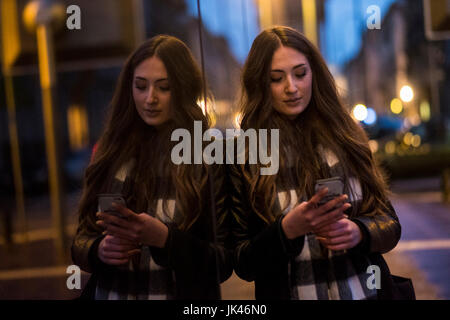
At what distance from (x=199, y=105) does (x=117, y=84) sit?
251 mm

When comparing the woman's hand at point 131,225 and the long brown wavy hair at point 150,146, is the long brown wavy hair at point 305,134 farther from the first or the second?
the woman's hand at point 131,225

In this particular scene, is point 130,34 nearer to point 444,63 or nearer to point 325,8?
point 325,8

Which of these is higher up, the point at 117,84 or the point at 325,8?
the point at 325,8

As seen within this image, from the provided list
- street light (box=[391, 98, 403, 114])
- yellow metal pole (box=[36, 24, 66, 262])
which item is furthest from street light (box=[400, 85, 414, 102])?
yellow metal pole (box=[36, 24, 66, 262])

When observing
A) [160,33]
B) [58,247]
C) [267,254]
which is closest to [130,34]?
[160,33]

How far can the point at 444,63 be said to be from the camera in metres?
10.8

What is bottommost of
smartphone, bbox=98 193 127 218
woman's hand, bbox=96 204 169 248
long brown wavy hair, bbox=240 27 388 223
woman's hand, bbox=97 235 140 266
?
woman's hand, bbox=97 235 140 266

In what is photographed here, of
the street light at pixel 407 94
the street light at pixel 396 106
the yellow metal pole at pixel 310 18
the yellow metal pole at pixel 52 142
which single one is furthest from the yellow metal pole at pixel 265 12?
the street light at pixel 407 94

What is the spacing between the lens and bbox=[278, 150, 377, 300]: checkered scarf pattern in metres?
1.56

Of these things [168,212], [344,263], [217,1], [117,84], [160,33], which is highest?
[217,1]

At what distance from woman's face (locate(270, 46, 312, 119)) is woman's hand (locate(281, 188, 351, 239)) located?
1.01 feet

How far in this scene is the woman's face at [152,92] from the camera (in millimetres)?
1639

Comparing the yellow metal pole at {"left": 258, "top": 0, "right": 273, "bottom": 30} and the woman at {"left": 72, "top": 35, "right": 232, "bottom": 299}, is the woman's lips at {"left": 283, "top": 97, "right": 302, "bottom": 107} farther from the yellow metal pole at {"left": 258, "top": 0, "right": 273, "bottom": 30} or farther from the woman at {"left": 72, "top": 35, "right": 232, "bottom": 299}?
the yellow metal pole at {"left": 258, "top": 0, "right": 273, "bottom": 30}

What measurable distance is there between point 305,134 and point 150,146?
432mm
